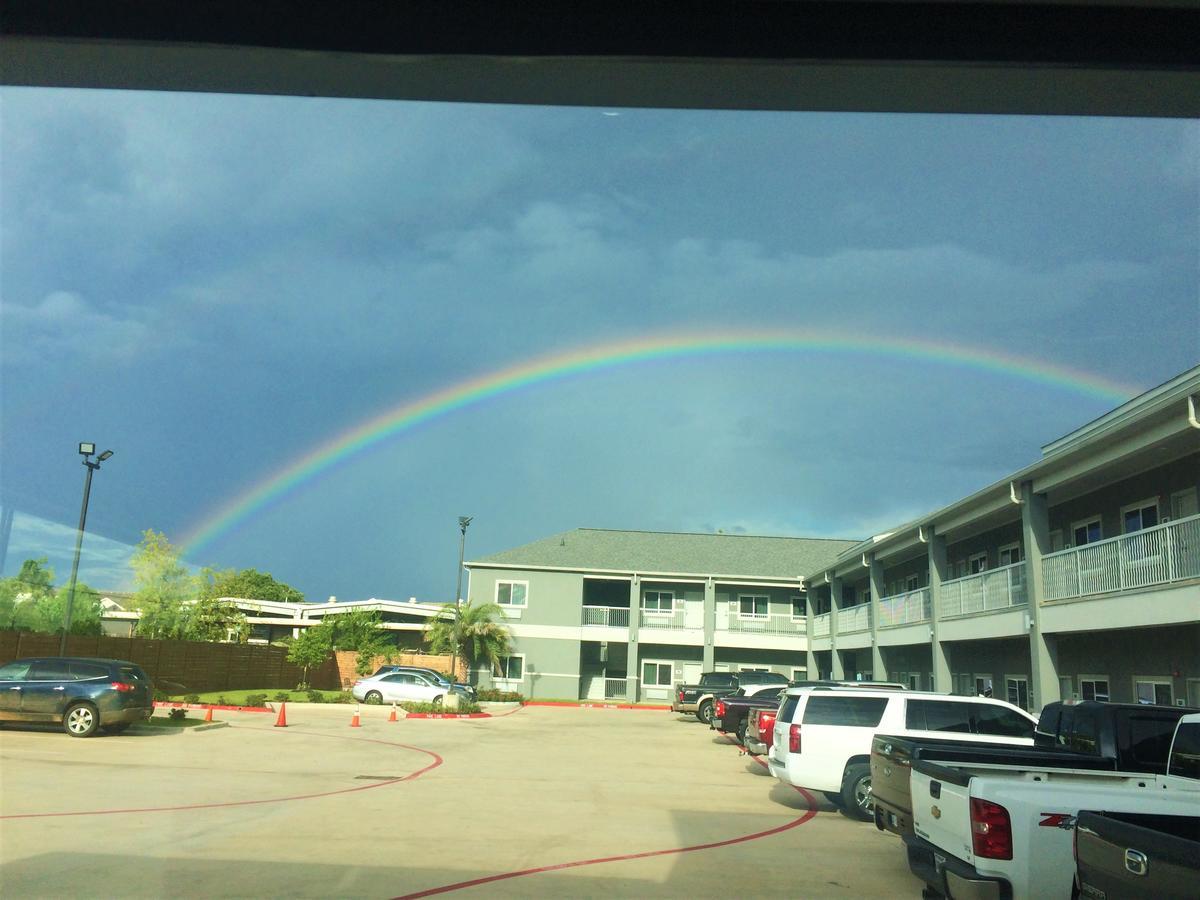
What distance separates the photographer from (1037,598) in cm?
2111

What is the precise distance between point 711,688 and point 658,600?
15.2m

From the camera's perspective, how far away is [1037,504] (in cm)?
2177

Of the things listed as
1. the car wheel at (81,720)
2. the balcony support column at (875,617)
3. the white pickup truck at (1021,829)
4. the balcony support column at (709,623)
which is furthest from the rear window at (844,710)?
the balcony support column at (709,623)

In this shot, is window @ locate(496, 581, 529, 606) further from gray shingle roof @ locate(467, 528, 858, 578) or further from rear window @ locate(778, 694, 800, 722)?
rear window @ locate(778, 694, 800, 722)

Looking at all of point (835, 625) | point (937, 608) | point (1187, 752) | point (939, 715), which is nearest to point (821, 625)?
point (835, 625)

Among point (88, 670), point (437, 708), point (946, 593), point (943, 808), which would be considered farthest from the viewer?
point (437, 708)

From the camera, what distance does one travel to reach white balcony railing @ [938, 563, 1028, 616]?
22.9 m

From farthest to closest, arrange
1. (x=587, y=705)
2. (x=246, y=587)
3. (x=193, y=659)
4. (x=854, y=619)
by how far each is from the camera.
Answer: (x=246, y=587), (x=587, y=705), (x=193, y=659), (x=854, y=619)

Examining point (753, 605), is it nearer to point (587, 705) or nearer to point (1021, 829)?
point (587, 705)

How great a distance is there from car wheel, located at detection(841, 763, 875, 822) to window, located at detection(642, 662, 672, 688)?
38732mm

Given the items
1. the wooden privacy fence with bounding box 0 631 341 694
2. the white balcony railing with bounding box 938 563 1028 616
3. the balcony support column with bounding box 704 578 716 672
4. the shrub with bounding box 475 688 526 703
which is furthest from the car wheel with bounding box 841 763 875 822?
the balcony support column with bounding box 704 578 716 672

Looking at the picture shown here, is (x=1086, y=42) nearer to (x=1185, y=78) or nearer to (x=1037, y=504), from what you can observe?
(x=1185, y=78)

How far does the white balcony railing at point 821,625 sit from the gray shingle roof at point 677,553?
4995 millimetres

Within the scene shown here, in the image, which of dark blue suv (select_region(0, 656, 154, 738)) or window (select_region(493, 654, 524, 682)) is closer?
dark blue suv (select_region(0, 656, 154, 738))
